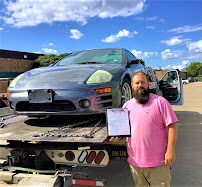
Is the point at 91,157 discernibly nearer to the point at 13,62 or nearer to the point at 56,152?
the point at 56,152

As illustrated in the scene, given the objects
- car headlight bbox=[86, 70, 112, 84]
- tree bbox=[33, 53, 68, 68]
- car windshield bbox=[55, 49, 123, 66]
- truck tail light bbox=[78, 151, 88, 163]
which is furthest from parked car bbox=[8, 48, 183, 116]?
tree bbox=[33, 53, 68, 68]

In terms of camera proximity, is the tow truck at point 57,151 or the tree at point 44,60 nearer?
the tow truck at point 57,151

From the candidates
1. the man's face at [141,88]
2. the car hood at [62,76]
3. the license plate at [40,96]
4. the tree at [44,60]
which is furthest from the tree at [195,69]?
the man's face at [141,88]

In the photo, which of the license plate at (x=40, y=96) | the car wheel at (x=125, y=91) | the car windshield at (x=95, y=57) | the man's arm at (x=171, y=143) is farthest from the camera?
the car windshield at (x=95, y=57)

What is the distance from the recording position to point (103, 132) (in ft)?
9.55

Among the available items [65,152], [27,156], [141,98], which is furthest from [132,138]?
[27,156]

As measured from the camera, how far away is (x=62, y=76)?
11.5ft

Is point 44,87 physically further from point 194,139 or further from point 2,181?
point 194,139

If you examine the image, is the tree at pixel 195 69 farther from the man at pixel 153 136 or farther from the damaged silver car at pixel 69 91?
the man at pixel 153 136

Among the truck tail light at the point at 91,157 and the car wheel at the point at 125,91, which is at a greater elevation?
the car wheel at the point at 125,91

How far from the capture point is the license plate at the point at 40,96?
3.21 m

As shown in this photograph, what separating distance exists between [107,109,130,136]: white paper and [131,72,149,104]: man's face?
182mm

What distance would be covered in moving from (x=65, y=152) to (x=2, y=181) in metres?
0.82

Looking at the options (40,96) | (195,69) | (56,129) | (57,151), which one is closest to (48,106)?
(40,96)
